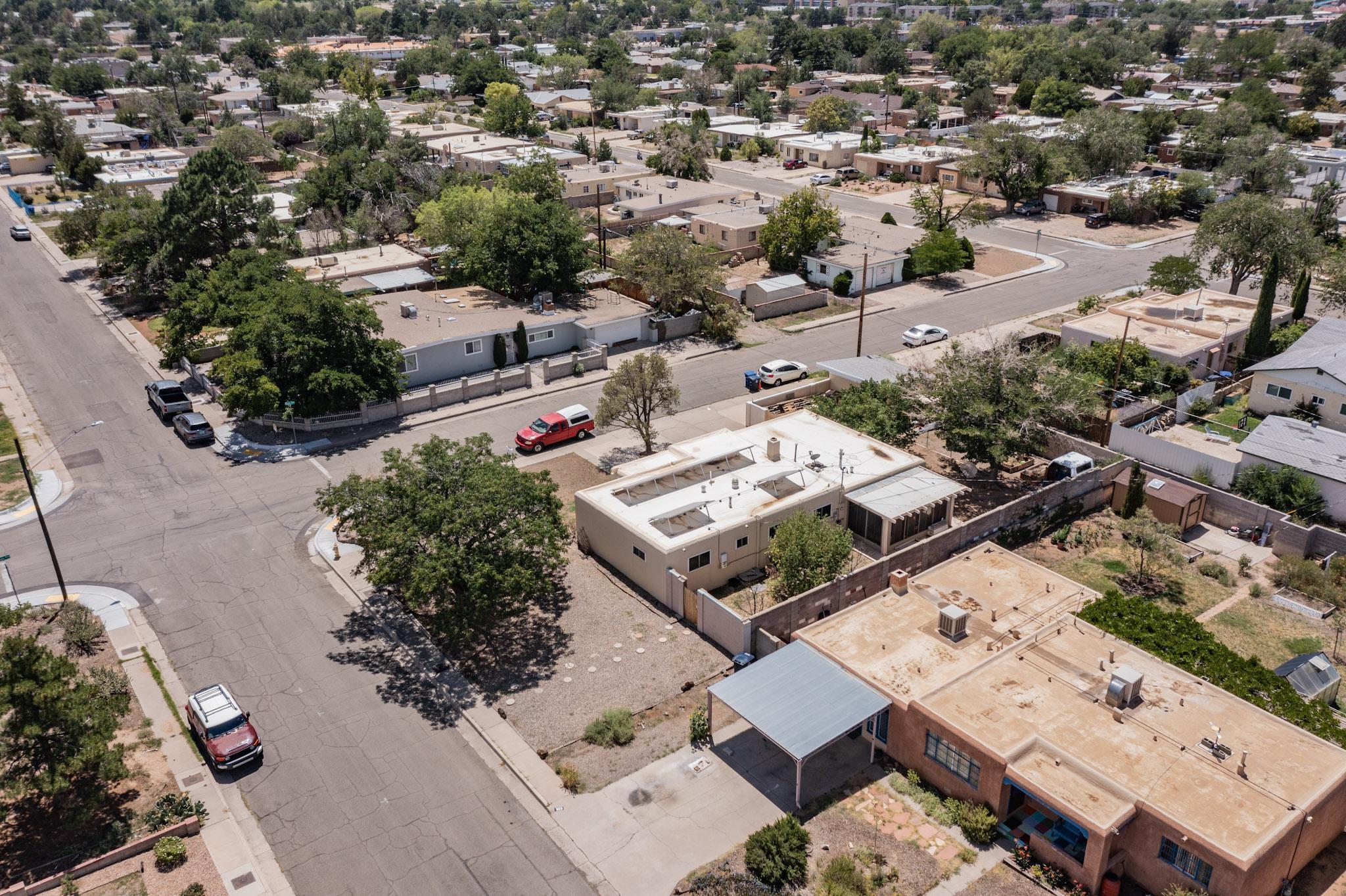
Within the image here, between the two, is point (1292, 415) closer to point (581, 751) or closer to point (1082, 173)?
point (581, 751)

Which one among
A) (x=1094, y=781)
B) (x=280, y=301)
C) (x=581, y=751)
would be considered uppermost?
(x=280, y=301)

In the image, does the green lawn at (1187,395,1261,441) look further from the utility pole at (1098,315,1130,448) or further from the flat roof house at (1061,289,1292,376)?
the utility pole at (1098,315,1130,448)

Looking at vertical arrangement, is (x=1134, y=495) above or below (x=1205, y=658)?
below

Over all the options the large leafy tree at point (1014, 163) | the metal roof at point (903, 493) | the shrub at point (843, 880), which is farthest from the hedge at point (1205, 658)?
the large leafy tree at point (1014, 163)

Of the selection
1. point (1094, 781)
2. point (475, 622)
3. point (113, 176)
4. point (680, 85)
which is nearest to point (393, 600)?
point (475, 622)

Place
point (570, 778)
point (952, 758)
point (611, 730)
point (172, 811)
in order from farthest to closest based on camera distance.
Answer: point (611, 730)
point (570, 778)
point (952, 758)
point (172, 811)

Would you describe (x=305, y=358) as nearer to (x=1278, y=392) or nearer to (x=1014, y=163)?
(x=1278, y=392)

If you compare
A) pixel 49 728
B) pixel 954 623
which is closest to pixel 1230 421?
pixel 954 623
